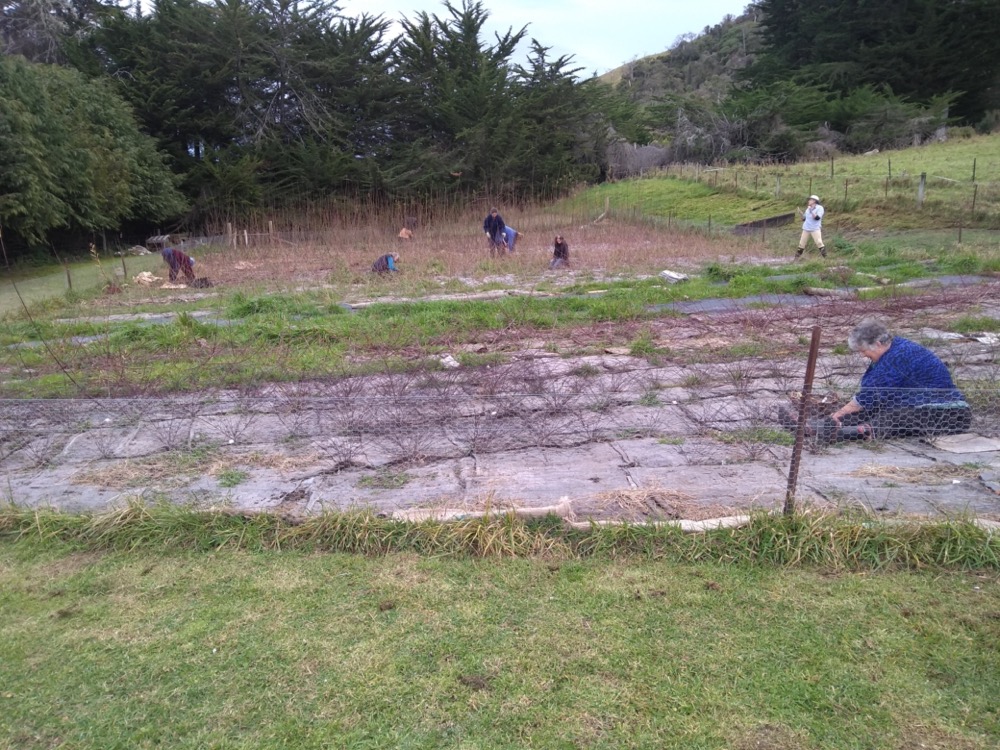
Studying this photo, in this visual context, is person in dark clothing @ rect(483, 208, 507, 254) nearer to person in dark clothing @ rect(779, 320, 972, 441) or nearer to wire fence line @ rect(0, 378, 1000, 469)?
A: wire fence line @ rect(0, 378, 1000, 469)

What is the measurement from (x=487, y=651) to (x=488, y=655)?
0.03m

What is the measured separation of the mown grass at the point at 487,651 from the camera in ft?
8.54

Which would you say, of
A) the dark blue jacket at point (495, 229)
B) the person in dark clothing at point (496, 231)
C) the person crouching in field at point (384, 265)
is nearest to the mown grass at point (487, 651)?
the person crouching in field at point (384, 265)

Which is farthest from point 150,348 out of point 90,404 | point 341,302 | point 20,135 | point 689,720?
point 20,135

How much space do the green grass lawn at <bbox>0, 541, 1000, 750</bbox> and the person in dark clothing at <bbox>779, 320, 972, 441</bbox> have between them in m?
1.86

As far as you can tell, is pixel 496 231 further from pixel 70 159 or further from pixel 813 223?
pixel 70 159

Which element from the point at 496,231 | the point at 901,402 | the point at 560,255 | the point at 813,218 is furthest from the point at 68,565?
the point at 813,218

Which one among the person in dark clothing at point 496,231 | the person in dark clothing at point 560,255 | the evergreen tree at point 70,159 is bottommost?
the person in dark clothing at point 560,255

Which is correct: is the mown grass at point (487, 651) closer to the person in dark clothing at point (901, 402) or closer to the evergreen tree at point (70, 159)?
the person in dark clothing at point (901, 402)

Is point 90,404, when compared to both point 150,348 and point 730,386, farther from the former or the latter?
point 730,386

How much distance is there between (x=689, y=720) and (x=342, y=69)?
31.2m

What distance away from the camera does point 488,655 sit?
2998mm

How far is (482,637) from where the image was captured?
10.2 feet

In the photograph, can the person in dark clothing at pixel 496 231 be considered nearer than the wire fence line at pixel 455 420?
No
